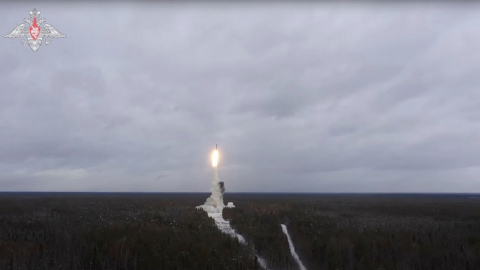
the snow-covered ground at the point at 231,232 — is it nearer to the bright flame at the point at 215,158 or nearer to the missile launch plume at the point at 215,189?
the missile launch plume at the point at 215,189

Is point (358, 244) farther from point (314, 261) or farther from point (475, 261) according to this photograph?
point (475, 261)

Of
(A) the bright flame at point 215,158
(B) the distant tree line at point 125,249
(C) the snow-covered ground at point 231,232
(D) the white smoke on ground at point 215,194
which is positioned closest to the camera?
(B) the distant tree line at point 125,249


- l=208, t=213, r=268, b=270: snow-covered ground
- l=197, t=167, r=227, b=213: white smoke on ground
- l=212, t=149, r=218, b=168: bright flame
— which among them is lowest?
l=208, t=213, r=268, b=270: snow-covered ground

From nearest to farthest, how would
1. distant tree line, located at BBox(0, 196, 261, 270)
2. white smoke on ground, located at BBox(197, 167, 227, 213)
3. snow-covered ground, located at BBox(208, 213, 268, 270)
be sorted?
distant tree line, located at BBox(0, 196, 261, 270)
snow-covered ground, located at BBox(208, 213, 268, 270)
white smoke on ground, located at BBox(197, 167, 227, 213)

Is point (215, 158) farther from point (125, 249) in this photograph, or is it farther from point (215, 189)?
point (125, 249)

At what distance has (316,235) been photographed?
2012 centimetres

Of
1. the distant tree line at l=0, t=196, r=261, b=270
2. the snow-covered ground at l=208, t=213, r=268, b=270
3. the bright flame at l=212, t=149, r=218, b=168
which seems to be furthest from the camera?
the bright flame at l=212, t=149, r=218, b=168

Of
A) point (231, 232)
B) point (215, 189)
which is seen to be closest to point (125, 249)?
point (231, 232)

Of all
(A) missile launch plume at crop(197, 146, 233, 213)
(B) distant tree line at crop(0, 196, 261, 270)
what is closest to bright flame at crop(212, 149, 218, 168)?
(A) missile launch plume at crop(197, 146, 233, 213)

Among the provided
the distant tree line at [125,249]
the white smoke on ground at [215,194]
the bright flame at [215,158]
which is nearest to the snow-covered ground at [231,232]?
the distant tree line at [125,249]

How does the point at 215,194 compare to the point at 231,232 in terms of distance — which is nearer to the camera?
the point at 231,232

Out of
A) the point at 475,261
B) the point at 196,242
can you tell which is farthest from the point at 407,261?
the point at 196,242

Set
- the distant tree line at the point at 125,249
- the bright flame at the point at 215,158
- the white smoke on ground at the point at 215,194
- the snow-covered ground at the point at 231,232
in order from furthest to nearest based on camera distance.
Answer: the bright flame at the point at 215,158
the white smoke on ground at the point at 215,194
the snow-covered ground at the point at 231,232
the distant tree line at the point at 125,249

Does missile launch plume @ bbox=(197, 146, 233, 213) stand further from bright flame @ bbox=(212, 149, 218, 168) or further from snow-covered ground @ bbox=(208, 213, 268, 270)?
snow-covered ground @ bbox=(208, 213, 268, 270)
